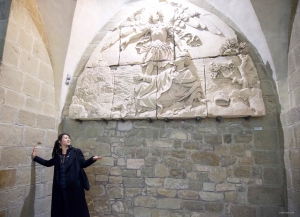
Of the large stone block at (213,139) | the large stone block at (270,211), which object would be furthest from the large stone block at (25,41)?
the large stone block at (270,211)

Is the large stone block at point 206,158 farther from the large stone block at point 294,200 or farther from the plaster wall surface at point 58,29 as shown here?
the plaster wall surface at point 58,29

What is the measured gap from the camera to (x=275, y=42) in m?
3.04

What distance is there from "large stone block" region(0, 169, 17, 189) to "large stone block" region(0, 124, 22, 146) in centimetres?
34

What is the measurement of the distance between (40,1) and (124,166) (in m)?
2.93

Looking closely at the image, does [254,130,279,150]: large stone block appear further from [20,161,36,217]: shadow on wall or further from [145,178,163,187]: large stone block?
[20,161,36,217]: shadow on wall

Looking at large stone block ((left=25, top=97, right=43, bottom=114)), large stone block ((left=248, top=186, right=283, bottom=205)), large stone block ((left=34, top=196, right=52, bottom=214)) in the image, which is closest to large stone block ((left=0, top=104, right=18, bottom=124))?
large stone block ((left=25, top=97, right=43, bottom=114))

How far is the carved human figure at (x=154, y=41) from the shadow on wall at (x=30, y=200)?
92.5 inches

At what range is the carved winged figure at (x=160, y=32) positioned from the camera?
3.49 metres

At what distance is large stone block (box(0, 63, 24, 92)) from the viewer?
8.30ft

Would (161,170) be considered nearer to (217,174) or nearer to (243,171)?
(217,174)

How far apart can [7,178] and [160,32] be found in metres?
3.13

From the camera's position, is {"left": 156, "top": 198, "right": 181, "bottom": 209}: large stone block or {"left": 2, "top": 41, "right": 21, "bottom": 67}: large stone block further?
{"left": 156, "top": 198, "right": 181, "bottom": 209}: large stone block

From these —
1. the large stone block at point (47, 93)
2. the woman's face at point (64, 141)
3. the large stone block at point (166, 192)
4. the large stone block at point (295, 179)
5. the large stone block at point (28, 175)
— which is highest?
the large stone block at point (47, 93)

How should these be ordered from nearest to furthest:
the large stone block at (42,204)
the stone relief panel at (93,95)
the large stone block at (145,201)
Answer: the large stone block at (42,204) → the large stone block at (145,201) → the stone relief panel at (93,95)
